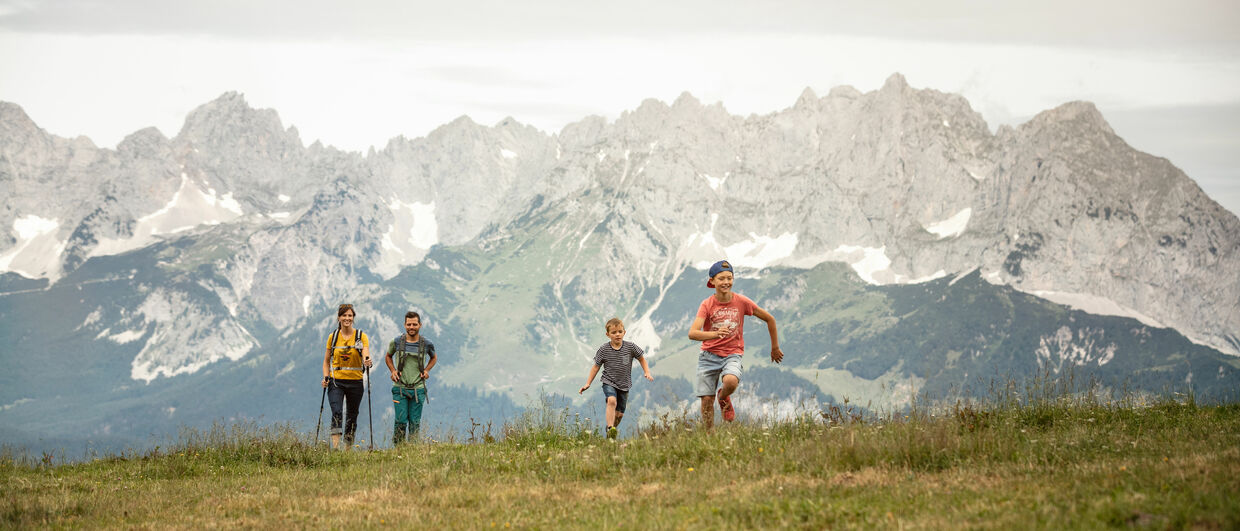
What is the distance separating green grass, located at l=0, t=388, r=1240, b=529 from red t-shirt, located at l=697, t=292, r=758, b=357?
1276mm

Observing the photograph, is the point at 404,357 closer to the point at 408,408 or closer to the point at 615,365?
the point at 408,408

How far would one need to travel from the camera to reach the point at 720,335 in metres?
16.6

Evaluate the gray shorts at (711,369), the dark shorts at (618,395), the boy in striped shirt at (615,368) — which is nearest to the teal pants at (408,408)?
the boy in striped shirt at (615,368)

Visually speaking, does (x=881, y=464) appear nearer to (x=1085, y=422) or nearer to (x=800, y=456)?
(x=800, y=456)

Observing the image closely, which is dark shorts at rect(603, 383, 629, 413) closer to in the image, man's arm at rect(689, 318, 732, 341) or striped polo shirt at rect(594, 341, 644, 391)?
striped polo shirt at rect(594, 341, 644, 391)

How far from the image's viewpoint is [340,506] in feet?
41.4

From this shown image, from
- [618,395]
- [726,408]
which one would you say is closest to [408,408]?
[618,395]

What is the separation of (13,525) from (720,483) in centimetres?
839

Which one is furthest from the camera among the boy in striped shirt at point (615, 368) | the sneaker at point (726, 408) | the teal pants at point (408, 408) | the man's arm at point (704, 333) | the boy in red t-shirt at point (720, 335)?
the teal pants at point (408, 408)

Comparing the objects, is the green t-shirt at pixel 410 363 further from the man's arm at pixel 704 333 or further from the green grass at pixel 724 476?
the man's arm at pixel 704 333

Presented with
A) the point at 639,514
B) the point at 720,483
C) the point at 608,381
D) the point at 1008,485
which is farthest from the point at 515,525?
the point at 608,381

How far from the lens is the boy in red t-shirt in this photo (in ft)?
54.6

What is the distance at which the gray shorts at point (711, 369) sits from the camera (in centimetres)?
1683

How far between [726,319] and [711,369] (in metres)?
0.91
